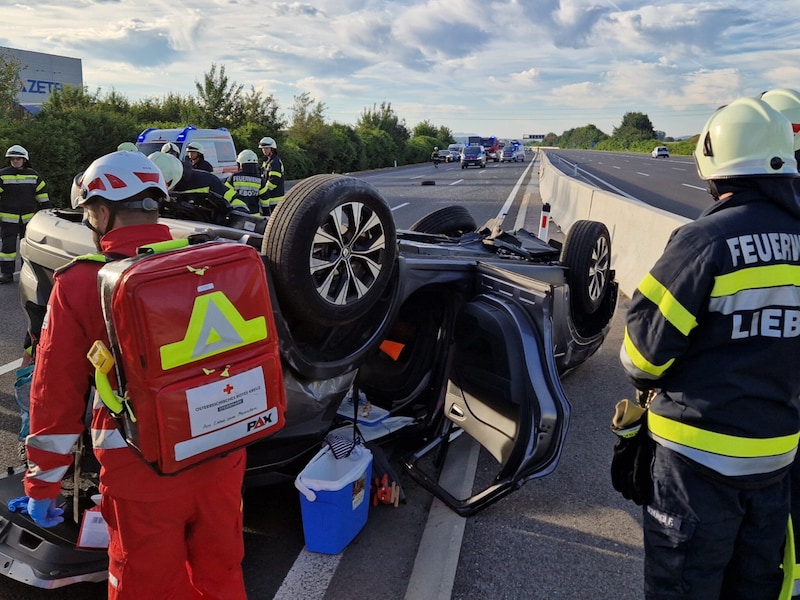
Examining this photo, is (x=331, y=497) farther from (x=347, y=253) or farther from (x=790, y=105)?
(x=790, y=105)

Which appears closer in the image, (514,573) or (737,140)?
(737,140)

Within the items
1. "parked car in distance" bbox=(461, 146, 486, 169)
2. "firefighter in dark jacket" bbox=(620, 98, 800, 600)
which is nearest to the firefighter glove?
"firefighter in dark jacket" bbox=(620, 98, 800, 600)

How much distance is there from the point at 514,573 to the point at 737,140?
1940 mm

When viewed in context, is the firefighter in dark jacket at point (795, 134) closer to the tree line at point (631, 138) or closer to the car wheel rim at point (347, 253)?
the car wheel rim at point (347, 253)

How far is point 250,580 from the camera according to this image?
8.25ft

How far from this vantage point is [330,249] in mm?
2658

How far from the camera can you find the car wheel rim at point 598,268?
4375mm

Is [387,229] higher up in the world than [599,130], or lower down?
lower down

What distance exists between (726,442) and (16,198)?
9280 millimetres

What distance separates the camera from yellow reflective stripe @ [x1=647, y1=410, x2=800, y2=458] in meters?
1.78

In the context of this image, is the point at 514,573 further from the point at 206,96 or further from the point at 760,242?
the point at 206,96

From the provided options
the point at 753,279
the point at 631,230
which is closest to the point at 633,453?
the point at 753,279

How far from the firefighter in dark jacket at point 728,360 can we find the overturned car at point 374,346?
917 mm

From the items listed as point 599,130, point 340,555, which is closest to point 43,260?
point 340,555
